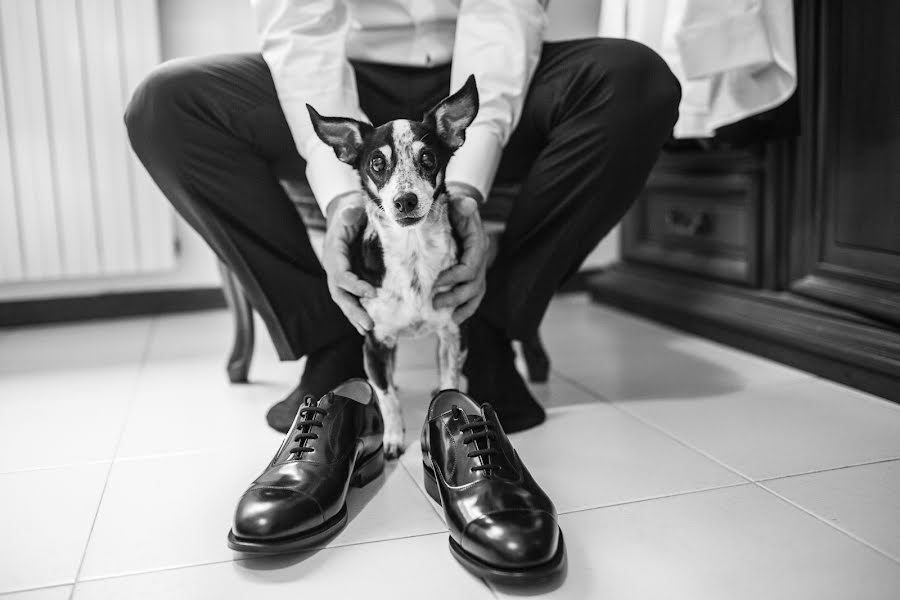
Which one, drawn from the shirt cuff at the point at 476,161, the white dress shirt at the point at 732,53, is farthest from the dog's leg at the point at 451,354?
the white dress shirt at the point at 732,53

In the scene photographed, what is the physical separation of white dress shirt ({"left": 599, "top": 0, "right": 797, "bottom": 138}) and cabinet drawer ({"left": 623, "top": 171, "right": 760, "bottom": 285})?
27 centimetres

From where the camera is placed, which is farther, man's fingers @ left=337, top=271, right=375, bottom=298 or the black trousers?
the black trousers

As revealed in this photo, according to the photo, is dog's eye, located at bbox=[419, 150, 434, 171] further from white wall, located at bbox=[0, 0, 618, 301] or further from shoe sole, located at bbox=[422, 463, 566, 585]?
white wall, located at bbox=[0, 0, 618, 301]

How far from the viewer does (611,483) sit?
1.15 metres

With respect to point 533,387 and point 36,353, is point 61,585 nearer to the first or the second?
point 533,387

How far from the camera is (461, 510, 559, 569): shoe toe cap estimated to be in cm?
86

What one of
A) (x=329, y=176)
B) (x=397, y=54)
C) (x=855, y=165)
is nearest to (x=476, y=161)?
(x=329, y=176)

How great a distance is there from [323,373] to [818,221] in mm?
1028

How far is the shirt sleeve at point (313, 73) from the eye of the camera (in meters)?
1.27

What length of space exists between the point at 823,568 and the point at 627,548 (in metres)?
0.21

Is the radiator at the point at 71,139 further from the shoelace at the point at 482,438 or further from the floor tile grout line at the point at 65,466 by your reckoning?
the shoelace at the point at 482,438

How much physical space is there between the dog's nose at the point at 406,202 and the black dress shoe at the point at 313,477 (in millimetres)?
277

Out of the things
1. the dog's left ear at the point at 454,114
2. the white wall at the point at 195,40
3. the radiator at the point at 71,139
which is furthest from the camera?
the white wall at the point at 195,40

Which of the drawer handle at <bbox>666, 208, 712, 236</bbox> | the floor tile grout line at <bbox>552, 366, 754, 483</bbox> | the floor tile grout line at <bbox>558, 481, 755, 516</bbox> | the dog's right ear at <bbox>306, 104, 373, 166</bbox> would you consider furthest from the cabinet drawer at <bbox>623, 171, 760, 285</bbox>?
the dog's right ear at <bbox>306, 104, 373, 166</bbox>
